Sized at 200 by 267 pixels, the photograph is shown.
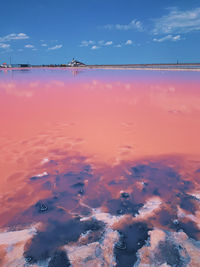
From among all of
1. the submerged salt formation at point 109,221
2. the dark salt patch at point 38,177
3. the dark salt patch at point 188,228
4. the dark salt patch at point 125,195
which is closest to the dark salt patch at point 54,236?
the submerged salt formation at point 109,221

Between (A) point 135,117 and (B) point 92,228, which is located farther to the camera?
(A) point 135,117

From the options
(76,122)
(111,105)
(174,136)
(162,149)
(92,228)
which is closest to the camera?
(92,228)

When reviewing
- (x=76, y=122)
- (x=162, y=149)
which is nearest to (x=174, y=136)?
(x=162, y=149)

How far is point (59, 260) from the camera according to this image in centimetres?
136

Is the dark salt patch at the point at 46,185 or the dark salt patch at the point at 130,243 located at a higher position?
the dark salt patch at the point at 46,185

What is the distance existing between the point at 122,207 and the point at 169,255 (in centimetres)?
58

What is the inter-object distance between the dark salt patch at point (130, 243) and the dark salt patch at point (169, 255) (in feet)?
0.41

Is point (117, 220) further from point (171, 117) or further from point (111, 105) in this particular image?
point (111, 105)

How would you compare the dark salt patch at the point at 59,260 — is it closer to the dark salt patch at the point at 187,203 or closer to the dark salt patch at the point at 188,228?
the dark salt patch at the point at 188,228

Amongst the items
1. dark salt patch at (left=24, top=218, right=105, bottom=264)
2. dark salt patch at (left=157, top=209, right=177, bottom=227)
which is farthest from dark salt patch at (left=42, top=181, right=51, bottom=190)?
dark salt patch at (left=157, top=209, right=177, bottom=227)

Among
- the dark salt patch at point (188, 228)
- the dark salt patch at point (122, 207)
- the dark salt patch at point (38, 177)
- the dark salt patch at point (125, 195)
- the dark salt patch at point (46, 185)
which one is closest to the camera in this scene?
the dark salt patch at point (188, 228)

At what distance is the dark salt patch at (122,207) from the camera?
1827 mm

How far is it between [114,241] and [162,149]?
1910mm

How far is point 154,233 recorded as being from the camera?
62.0 inches
